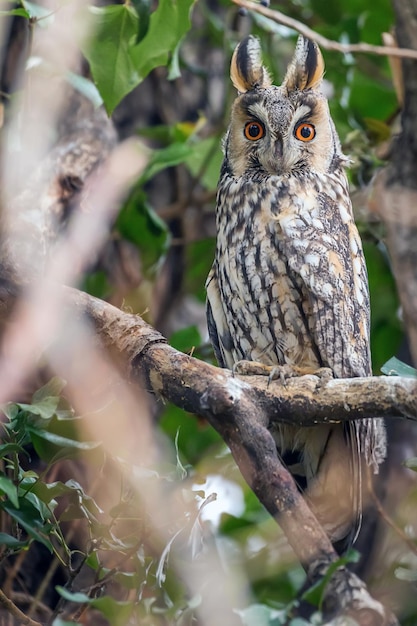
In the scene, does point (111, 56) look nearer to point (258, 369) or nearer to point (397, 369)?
point (258, 369)

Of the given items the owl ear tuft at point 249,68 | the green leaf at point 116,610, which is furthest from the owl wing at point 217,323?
the green leaf at point 116,610

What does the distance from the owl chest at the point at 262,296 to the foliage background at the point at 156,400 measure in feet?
0.91

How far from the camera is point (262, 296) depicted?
2373 millimetres

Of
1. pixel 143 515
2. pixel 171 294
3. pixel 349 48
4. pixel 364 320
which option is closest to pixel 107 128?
pixel 171 294

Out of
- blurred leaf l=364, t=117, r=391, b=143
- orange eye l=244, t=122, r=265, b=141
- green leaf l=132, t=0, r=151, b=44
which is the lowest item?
blurred leaf l=364, t=117, r=391, b=143

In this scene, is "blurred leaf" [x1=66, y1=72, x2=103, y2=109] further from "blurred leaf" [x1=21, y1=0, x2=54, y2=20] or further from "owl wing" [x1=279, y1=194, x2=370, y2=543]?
"owl wing" [x1=279, y1=194, x2=370, y2=543]

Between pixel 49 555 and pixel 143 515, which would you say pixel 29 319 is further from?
pixel 49 555

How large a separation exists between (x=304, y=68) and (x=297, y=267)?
604 millimetres

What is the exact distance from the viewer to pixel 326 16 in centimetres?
342

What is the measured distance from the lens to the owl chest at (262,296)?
235 centimetres

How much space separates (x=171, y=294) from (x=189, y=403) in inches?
68.0

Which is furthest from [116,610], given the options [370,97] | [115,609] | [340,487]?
[370,97]

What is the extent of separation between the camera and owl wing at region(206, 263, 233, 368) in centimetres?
257

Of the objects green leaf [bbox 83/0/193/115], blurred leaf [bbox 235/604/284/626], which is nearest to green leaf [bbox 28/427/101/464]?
blurred leaf [bbox 235/604/284/626]
